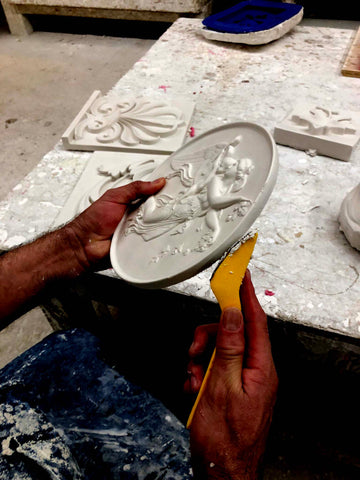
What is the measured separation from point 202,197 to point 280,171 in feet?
2.78

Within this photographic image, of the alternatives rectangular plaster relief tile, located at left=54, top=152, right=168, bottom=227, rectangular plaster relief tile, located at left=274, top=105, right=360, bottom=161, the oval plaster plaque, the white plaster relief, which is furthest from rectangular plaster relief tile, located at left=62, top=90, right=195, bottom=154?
the white plaster relief

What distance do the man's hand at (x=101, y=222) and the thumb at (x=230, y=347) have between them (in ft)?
2.03

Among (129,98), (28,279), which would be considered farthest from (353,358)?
(129,98)

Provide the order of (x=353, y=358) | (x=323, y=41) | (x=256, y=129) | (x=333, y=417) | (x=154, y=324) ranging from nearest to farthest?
(x=256, y=129) → (x=353, y=358) → (x=333, y=417) → (x=154, y=324) → (x=323, y=41)

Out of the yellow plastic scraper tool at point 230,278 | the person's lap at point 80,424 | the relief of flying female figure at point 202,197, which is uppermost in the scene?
the relief of flying female figure at point 202,197

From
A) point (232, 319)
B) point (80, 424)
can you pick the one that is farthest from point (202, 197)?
point (80, 424)

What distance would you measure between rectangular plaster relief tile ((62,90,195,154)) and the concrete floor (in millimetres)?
1098

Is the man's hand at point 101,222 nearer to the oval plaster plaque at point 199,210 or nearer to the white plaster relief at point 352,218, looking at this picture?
the oval plaster plaque at point 199,210

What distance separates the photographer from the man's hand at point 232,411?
910 millimetres

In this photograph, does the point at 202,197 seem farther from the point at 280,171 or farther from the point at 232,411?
the point at 280,171

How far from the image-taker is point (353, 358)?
1.41m

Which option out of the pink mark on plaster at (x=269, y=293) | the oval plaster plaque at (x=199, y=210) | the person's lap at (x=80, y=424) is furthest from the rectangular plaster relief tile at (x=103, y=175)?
the pink mark on plaster at (x=269, y=293)

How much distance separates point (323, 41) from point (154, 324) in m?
2.71

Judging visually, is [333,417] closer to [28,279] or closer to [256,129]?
[256,129]
